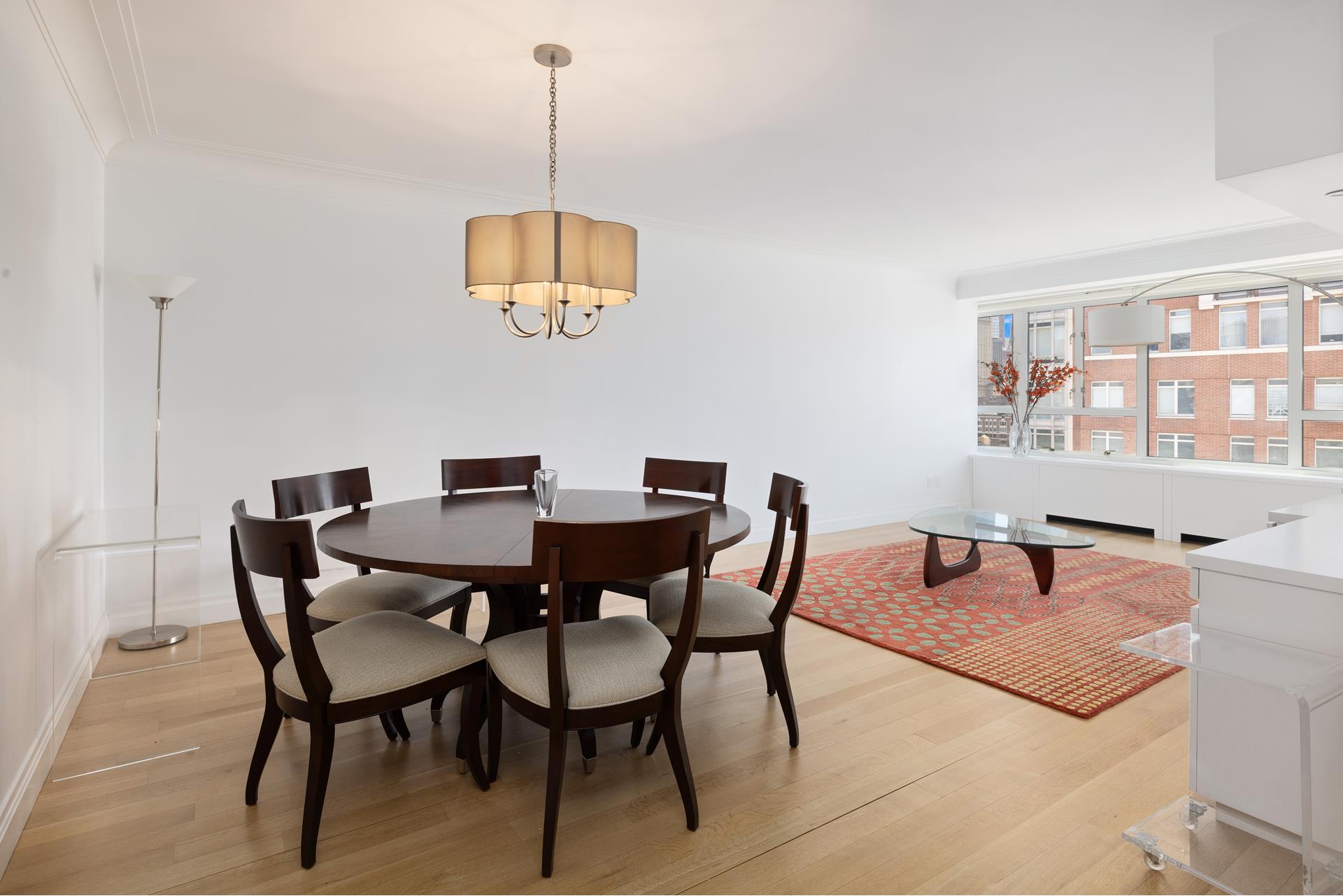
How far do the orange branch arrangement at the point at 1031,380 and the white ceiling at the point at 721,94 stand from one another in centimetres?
239

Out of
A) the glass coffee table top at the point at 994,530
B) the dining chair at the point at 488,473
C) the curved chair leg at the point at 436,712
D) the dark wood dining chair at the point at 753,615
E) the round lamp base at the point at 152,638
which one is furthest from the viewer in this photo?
the glass coffee table top at the point at 994,530

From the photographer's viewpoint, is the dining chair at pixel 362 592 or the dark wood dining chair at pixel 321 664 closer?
the dark wood dining chair at pixel 321 664

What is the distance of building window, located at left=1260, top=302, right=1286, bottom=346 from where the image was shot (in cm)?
569

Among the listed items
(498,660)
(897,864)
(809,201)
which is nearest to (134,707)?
(498,660)

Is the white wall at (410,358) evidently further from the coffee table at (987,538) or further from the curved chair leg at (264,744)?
the curved chair leg at (264,744)

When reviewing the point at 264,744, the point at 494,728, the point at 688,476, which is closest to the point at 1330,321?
the point at 688,476

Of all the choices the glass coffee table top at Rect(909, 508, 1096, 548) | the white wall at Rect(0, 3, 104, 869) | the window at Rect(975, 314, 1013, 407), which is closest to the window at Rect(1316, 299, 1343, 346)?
the window at Rect(975, 314, 1013, 407)

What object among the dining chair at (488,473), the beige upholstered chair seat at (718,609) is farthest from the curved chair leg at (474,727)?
the dining chair at (488,473)

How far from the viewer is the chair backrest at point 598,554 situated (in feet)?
5.65

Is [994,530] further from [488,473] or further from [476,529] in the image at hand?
[476,529]

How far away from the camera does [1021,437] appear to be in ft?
23.5

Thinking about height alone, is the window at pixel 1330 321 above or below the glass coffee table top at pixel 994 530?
above

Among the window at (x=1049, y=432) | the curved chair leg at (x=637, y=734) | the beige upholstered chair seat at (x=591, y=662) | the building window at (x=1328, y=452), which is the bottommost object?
the curved chair leg at (x=637, y=734)

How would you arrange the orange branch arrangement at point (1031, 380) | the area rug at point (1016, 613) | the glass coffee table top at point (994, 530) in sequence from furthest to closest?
the orange branch arrangement at point (1031, 380) → the glass coffee table top at point (994, 530) → the area rug at point (1016, 613)
